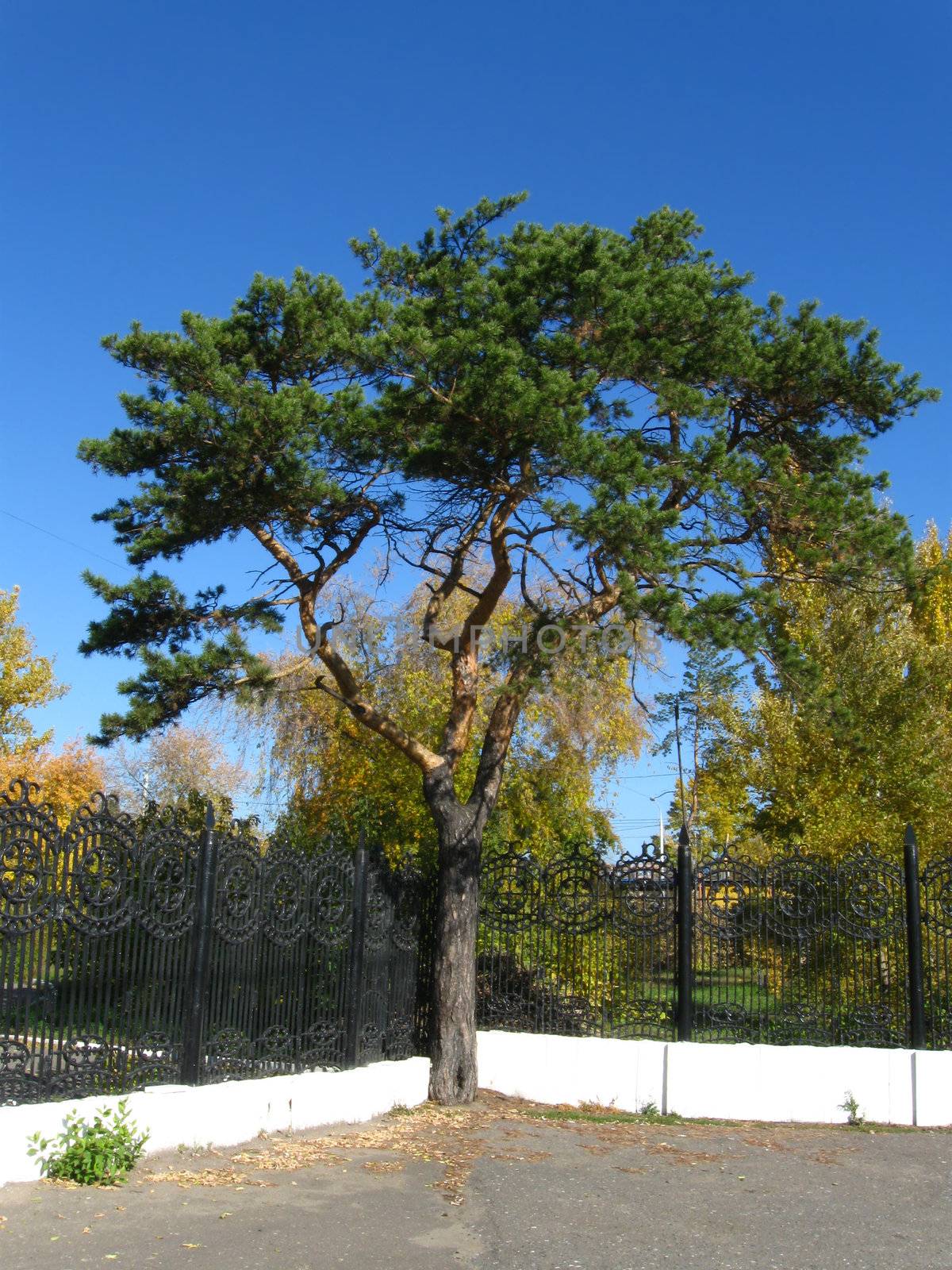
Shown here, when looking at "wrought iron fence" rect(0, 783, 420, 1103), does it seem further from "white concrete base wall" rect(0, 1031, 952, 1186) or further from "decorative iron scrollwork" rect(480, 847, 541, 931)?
"decorative iron scrollwork" rect(480, 847, 541, 931)

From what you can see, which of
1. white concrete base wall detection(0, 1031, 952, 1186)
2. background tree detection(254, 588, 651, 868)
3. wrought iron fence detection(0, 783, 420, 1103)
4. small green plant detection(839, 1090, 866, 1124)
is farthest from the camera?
background tree detection(254, 588, 651, 868)

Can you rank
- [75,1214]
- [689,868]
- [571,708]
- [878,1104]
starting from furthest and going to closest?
[571,708] < [689,868] < [878,1104] < [75,1214]

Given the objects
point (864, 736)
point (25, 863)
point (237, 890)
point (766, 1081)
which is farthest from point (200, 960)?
point (864, 736)

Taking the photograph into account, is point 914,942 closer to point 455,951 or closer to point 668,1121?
point 668,1121

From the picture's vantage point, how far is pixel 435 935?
1243cm

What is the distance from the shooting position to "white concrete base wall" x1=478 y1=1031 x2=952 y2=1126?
37.5ft

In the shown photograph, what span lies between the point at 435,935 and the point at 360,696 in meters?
2.70

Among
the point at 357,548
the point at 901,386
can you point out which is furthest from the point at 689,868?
the point at 901,386

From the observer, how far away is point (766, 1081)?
11531 millimetres

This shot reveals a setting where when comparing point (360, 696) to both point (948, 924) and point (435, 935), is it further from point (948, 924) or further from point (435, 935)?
point (948, 924)

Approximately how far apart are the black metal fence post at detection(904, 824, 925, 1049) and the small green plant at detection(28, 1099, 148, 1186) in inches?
307

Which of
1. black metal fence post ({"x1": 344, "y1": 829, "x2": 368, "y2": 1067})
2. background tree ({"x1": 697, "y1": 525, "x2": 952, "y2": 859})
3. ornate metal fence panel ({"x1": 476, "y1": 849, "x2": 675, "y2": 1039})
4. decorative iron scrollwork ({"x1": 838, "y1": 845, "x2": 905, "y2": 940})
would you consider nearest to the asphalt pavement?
black metal fence post ({"x1": 344, "y1": 829, "x2": 368, "y2": 1067})

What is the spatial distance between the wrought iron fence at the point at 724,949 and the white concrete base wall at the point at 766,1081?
0.33 metres

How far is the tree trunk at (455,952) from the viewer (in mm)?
11820
